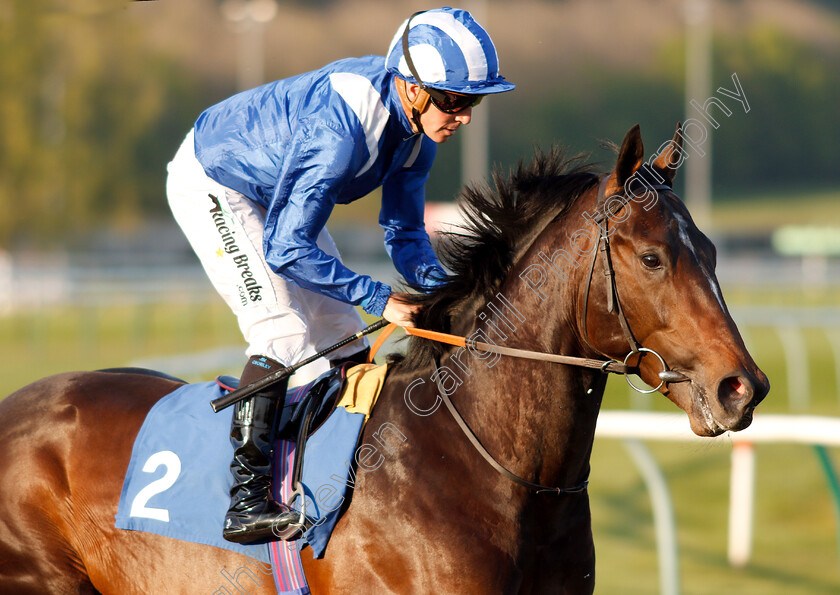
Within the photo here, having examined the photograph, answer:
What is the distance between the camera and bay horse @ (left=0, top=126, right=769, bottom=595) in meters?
2.25

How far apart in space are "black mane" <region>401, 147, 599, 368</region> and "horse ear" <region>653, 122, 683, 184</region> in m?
0.18

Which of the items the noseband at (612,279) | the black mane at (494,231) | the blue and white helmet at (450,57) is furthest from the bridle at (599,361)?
the blue and white helmet at (450,57)

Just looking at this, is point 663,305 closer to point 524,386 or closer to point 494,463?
point 524,386

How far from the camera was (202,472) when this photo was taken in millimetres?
2730

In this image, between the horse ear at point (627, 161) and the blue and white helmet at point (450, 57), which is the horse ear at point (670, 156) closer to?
the horse ear at point (627, 161)

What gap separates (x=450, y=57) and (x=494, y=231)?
482mm

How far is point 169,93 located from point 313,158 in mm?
→ 34475

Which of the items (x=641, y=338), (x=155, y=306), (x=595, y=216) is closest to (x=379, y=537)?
(x=641, y=338)

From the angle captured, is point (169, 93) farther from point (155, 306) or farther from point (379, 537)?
point (379, 537)

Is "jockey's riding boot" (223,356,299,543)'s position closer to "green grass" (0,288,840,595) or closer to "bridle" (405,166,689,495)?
"bridle" (405,166,689,495)

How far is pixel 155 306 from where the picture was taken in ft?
46.1

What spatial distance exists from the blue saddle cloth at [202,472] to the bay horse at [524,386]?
49 mm

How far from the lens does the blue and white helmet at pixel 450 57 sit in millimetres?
2600

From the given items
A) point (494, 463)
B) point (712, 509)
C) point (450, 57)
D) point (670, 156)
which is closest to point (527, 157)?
point (450, 57)
